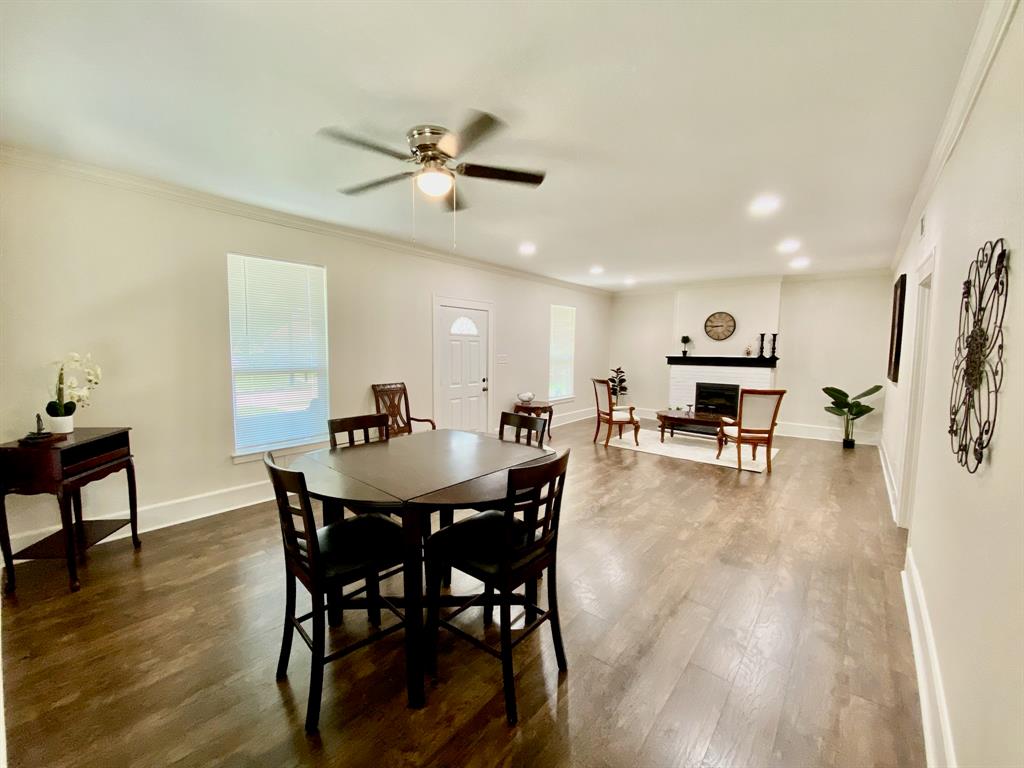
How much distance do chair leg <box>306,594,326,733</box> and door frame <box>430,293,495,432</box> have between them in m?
3.51

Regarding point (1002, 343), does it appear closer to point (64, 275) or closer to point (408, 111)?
point (408, 111)

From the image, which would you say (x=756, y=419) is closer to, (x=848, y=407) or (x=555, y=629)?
(x=848, y=407)

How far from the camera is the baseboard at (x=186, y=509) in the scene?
2.69 metres

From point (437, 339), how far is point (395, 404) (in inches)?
38.9

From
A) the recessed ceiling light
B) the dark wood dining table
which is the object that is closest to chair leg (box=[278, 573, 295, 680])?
the dark wood dining table

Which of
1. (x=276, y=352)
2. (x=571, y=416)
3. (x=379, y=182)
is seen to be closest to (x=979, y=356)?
(x=379, y=182)

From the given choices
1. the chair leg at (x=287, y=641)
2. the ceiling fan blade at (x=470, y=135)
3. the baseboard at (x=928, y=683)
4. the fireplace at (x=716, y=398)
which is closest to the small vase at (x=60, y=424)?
the chair leg at (x=287, y=641)

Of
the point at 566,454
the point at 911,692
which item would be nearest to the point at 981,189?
the point at 566,454

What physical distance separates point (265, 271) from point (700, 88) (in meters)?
3.43

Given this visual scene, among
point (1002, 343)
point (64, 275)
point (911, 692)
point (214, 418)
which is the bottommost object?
point (911, 692)

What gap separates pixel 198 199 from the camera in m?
3.13

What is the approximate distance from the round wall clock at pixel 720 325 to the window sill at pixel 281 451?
20.5ft

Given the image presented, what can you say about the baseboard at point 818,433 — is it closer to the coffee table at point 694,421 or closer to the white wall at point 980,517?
the coffee table at point 694,421

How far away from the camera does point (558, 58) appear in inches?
64.2
